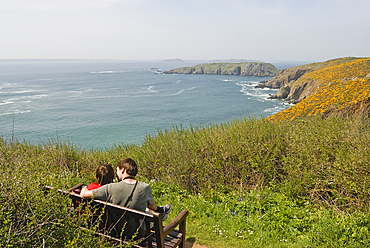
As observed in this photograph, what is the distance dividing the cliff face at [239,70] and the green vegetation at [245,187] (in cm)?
12312

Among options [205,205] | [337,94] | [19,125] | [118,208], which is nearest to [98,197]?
[118,208]

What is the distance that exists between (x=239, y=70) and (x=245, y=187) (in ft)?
438

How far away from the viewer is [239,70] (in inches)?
5177

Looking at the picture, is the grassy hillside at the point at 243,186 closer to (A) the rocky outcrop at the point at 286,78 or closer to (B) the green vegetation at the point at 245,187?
(B) the green vegetation at the point at 245,187

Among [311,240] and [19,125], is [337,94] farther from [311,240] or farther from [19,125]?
[19,125]

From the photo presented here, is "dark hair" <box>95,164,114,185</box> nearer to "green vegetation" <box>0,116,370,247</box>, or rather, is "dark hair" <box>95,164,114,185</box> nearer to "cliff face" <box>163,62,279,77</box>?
"green vegetation" <box>0,116,370,247</box>

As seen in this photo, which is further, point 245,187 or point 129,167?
point 245,187

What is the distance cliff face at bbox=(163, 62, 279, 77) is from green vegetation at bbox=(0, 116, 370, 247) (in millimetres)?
123122

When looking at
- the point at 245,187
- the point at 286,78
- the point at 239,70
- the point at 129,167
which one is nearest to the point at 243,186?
the point at 245,187

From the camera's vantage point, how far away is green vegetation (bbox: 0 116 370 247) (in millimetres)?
2352

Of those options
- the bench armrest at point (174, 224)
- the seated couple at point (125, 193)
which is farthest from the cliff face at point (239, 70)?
the seated couple at point (125, 193)

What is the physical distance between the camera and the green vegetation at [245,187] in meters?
2.35

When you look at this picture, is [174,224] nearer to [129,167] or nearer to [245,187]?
[129,167]

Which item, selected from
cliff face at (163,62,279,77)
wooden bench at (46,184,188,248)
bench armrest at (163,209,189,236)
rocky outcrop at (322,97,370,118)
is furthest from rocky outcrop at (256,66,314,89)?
wooden bench at (46,184,188,248)
